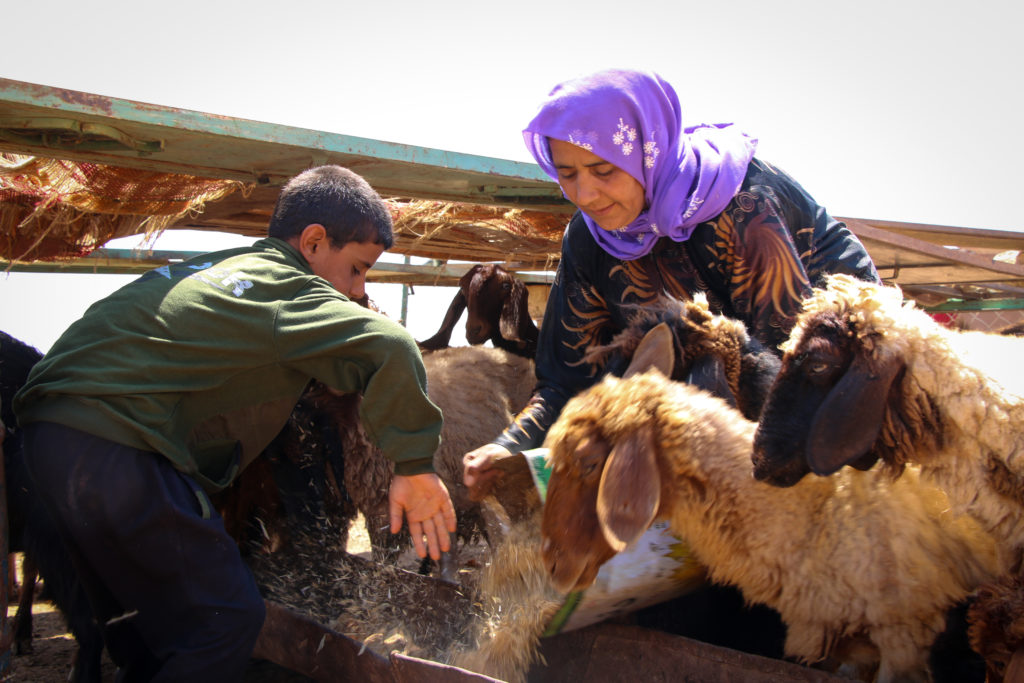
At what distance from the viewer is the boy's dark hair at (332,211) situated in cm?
271

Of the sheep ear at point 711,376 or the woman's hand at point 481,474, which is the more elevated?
the sheep ear at point 711,376

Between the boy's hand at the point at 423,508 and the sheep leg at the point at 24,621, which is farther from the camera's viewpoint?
the sheep leg at the point at 24,621

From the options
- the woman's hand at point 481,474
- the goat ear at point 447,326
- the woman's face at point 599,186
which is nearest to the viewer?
the woman's hand at point 481,474

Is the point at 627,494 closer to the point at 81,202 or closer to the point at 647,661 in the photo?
the point at 647,661

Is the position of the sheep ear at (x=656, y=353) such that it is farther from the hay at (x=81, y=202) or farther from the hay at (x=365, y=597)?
the hay at (x=81, y=202)

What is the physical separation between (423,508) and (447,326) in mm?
3249

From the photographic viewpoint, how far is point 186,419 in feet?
7.64

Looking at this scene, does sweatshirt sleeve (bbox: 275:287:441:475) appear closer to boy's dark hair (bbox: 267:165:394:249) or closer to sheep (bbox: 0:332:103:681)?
boy's dark hair (bbox: 267:165:394:249)

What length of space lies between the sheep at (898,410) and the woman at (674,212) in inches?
25.0

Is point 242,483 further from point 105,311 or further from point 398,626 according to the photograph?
point 105,311

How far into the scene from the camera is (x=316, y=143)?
11.4 feet

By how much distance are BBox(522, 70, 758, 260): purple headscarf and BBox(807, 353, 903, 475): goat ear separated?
3.19ft

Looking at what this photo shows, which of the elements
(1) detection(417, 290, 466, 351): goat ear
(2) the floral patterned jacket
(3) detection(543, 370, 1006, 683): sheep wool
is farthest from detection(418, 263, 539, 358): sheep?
(3) detection(543, 370, 1006, 683): sheep wool

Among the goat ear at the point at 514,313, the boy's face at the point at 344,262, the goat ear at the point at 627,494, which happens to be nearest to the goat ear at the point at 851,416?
the goat ear at the point at 627,494
